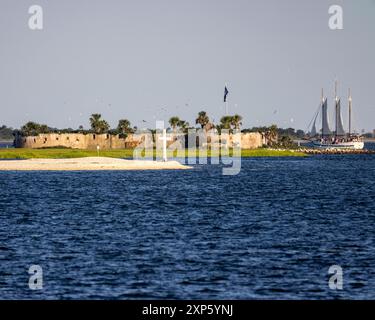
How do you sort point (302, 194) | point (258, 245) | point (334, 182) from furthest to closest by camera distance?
point (334, 182)
point (302, 194)
point (258, 245)

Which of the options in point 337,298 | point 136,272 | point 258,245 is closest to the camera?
point 337,298

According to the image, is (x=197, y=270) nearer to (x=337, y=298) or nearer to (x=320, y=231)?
(x=337, y=298)

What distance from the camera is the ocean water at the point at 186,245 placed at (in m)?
40.4

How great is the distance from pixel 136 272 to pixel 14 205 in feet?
160

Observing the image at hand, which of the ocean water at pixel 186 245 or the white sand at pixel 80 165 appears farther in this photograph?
the white sand at pixel 80 165

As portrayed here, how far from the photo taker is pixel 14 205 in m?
90.9

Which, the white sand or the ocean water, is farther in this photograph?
the white sand

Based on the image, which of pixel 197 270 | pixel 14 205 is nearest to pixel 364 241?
pixel 197 270

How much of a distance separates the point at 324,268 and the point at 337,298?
308 inches

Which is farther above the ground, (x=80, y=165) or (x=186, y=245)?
(x=80, y=165)

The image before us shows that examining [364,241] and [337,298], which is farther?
[364,241]

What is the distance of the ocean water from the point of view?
133 ft

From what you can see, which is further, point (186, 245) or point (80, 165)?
point (80, 165)

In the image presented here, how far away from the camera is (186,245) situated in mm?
54875
